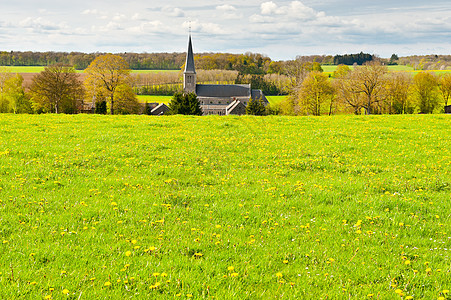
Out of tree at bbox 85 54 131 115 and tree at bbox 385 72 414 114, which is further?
tree at bbox 385 72 414 114

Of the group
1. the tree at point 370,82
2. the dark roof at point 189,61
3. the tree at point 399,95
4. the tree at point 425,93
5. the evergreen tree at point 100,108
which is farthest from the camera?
the dark roof at point 189,61

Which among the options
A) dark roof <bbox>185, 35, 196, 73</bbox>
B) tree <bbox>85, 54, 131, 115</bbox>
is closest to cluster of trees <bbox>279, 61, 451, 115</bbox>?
tree <bbox>85, 54, 131, 115</bbox>

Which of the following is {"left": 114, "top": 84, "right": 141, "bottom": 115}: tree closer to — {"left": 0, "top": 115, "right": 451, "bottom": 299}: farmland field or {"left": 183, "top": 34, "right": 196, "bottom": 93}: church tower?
{"left": 0, "top": 115, "right": 451, "bottom": 299}: farmland field

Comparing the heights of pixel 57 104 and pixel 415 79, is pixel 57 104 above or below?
below

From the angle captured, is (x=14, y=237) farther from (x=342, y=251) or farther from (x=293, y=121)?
(x=293, y=121)

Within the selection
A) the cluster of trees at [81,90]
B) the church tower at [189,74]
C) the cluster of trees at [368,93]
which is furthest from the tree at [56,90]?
the church tower at [189,74]

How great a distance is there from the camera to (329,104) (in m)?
79.1

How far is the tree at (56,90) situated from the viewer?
67.1 metres

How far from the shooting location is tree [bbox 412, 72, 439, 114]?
8594 centimetres

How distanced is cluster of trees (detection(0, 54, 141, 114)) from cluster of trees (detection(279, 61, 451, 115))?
41733 mm

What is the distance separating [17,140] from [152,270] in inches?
576

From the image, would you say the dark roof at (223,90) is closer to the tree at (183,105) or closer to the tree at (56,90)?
the tree at (56,90)

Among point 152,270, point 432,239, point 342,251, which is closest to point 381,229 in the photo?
point 432,239

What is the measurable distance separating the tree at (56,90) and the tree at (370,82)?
6128 cm
